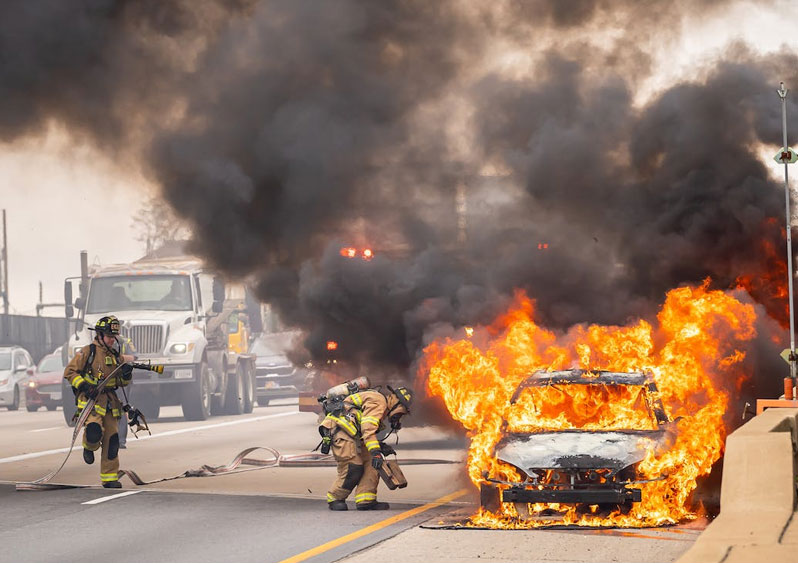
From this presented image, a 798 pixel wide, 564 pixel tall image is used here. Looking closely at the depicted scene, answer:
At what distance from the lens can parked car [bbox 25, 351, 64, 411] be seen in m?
35.6

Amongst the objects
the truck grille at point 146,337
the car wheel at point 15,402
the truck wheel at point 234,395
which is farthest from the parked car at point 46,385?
the truck grille at point 146,337

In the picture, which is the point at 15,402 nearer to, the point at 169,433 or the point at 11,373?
the point at 11,373

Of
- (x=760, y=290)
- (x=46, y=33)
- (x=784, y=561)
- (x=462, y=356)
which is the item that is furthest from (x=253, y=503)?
(x=760, y=290)

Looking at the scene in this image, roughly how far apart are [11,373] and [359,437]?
93.7 ft

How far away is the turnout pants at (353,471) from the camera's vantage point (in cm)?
1155

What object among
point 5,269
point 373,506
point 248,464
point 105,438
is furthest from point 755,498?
point 5,269

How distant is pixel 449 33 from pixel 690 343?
7.39 meters

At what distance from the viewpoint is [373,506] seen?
38.8 feet

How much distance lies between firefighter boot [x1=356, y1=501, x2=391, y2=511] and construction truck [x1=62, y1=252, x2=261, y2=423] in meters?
16.1

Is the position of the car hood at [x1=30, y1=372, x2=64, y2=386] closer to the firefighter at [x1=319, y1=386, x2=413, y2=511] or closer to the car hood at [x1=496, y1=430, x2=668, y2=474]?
the firefighter at [x1=319, y1=386, x2=413, y2=511]

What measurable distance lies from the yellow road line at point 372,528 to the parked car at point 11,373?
27.0 m

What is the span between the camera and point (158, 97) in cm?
1875

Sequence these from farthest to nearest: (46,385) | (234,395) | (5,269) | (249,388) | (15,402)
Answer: (5,269), (15,402), (46,385), (249,388), (234,395)

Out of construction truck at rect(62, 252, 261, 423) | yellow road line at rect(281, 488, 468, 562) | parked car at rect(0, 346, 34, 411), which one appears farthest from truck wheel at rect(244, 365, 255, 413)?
yellow road line at rect(281, 488, 468, 562)
